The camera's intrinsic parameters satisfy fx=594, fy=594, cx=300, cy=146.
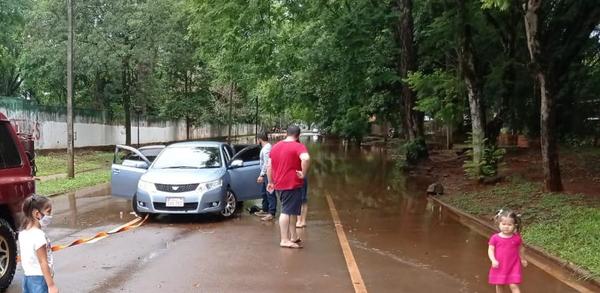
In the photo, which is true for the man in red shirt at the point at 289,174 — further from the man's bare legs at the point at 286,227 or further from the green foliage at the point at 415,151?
the green foliage at the point at 415,151

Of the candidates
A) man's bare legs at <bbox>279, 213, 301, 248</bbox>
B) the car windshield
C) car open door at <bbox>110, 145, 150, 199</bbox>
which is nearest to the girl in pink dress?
man's bare legs at <bbox>279, 213, 301, 248</bbox>

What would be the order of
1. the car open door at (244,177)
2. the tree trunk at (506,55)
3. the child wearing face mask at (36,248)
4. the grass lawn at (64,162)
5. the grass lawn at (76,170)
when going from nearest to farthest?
the child wearing face mask at (36,248) → the car open door at (244,177) → the tree trunk at (506,55) → the grass lawn at (76,170) → the grass lawn at (64,162)

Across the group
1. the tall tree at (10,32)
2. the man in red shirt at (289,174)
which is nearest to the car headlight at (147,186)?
the man in red shirt at (289,174)

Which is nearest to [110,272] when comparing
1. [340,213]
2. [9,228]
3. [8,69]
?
[9,228]

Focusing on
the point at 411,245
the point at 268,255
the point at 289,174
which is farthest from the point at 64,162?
the point at 411,245

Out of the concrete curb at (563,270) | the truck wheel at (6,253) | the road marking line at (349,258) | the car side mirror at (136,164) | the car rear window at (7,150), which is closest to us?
the truck wheel at (6,253)

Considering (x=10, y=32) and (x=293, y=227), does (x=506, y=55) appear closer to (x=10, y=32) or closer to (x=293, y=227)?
(x=293, y=227)

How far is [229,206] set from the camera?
1159cm

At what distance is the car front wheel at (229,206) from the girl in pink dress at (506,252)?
667cm

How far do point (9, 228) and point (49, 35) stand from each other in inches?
974

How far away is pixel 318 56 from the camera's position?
25.8 meters

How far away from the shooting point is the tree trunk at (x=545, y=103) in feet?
39.9

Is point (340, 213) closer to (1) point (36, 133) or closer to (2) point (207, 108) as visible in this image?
(1) point (36, 133)

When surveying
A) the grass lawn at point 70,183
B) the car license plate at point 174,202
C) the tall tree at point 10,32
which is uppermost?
the tall tree at point 10,32
